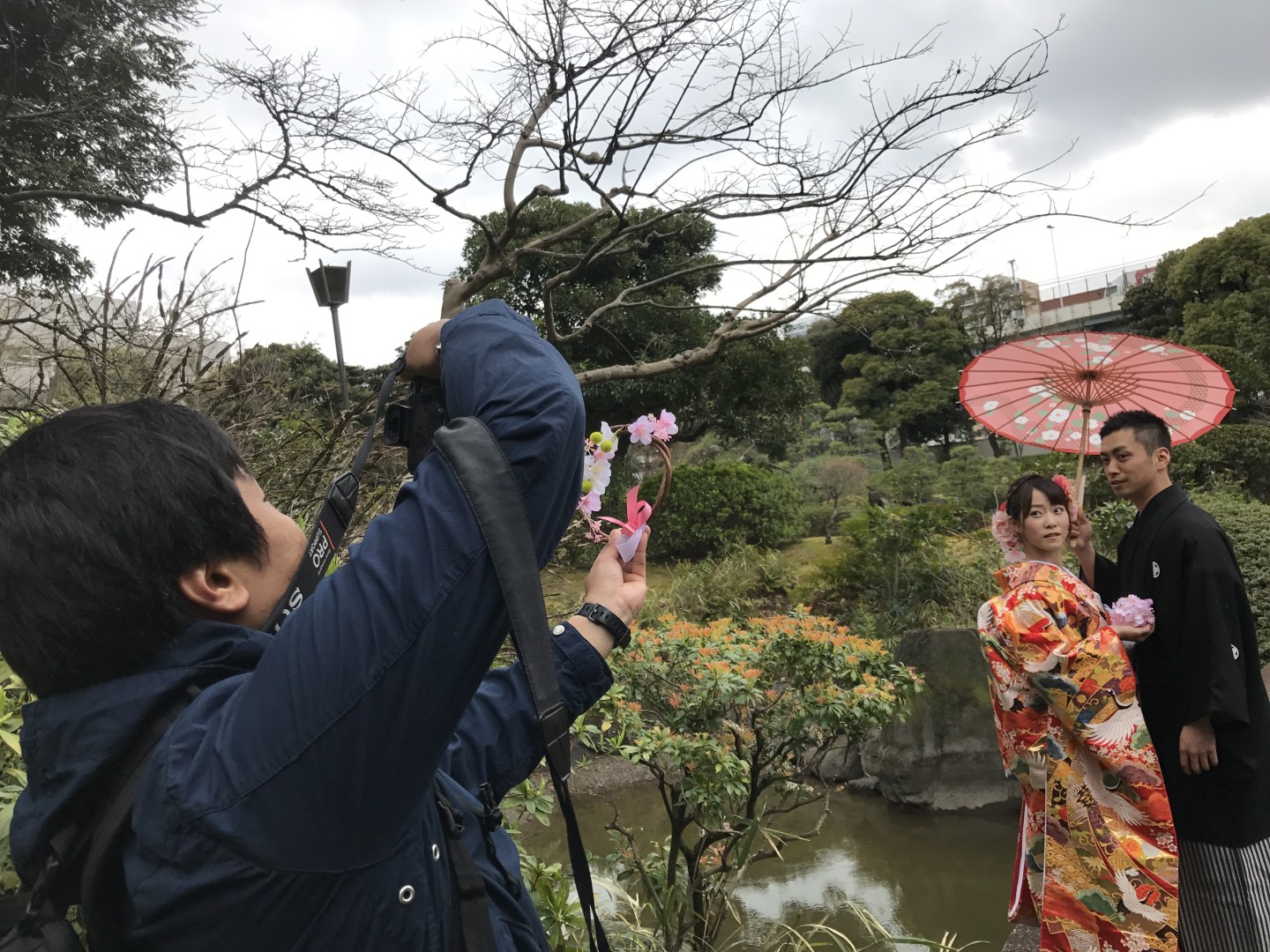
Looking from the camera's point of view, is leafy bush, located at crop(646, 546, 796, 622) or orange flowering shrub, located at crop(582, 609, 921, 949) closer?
orange flowering shrub, located at crop(582, 609, 921, 949)

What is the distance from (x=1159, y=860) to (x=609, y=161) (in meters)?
3.37

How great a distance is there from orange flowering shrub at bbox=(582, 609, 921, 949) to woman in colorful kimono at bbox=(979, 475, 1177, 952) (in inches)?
21.6

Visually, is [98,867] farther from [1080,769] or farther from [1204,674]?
[1204,674]

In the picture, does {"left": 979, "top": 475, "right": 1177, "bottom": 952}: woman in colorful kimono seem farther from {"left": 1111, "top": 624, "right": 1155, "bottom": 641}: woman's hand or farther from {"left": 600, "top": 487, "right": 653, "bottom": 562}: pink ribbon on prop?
{"left": 600, "top": 487, "right": 653, "bottom": 562}: pink ribbon on prop

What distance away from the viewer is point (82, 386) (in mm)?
3668

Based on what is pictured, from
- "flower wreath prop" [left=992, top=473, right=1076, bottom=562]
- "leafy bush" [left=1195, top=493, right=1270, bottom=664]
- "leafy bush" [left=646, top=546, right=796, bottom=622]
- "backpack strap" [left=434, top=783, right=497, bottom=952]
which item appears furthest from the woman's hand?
"leafy bush" [left=646, top=546, right=796, bottom=622]

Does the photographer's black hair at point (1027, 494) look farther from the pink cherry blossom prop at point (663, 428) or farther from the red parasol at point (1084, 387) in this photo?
the pink cherry blossom prop at point (663, 428)

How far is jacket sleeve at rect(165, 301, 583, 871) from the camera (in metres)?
0.64

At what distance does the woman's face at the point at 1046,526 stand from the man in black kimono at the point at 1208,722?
285 mm

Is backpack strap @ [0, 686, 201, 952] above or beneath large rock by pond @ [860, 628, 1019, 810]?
above

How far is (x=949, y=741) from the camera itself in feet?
18.6

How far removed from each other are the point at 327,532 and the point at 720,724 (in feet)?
7.88

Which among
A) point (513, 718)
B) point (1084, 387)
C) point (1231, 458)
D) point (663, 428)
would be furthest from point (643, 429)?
point (1231, 458)

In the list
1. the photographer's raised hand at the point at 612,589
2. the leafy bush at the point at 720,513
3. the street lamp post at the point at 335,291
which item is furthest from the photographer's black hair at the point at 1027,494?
the leafy bush at the point at 720,513
